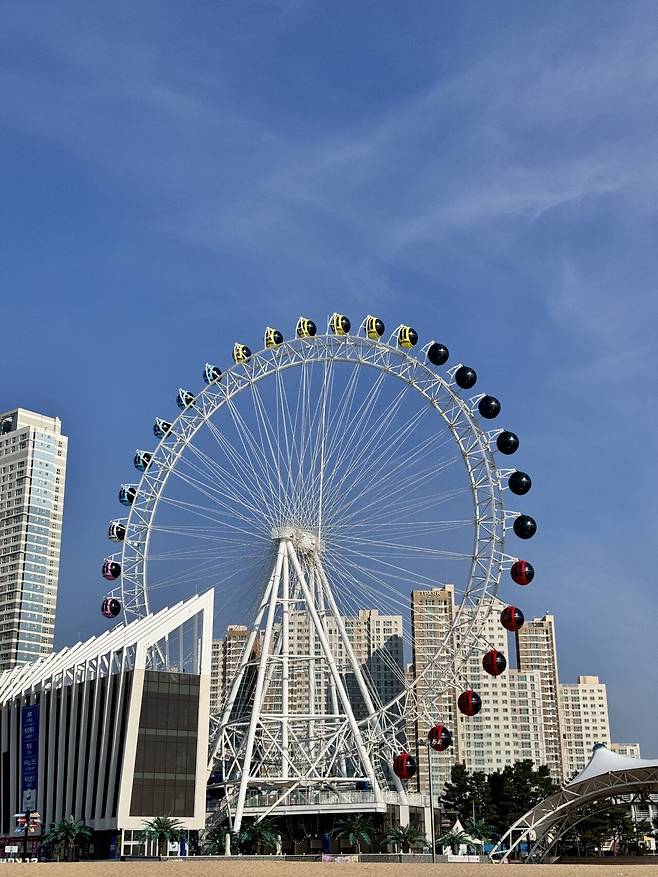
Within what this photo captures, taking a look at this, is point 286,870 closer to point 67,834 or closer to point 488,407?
point 67,834

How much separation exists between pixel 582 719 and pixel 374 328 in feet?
432

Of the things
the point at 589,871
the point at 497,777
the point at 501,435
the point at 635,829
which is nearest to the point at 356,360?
the point at 501,435

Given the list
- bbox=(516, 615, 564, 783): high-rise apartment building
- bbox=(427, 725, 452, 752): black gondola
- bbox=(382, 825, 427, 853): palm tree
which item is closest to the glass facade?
bbox=(382, 825, 427, 853): palm tree

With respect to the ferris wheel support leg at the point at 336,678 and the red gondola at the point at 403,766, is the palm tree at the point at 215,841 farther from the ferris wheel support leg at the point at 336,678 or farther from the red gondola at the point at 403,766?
the red gondola at the point at 403,766

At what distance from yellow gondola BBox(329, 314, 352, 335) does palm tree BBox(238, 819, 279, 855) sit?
33925 mm

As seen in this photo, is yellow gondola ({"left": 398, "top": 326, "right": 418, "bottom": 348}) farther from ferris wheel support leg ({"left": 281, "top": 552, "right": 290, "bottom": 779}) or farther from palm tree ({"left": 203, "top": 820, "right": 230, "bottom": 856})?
palm tree ({"left": 203, "top": 820, "right": 230, "bottom": 856})

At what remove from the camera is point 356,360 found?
76438 mm

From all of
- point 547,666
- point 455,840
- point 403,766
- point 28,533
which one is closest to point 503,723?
point 547,666

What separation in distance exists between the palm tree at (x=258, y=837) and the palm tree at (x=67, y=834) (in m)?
9.85

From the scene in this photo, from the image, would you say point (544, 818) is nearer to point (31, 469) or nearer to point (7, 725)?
point (7, 725)

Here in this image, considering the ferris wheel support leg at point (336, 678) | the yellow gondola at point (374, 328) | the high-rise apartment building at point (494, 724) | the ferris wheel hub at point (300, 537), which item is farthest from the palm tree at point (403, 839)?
the high-rise apartment building at point (494, 724)

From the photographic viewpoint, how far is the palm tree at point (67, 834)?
224 ft

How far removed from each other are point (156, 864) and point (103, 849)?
71.0ft

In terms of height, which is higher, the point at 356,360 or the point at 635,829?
the point at 356,360
